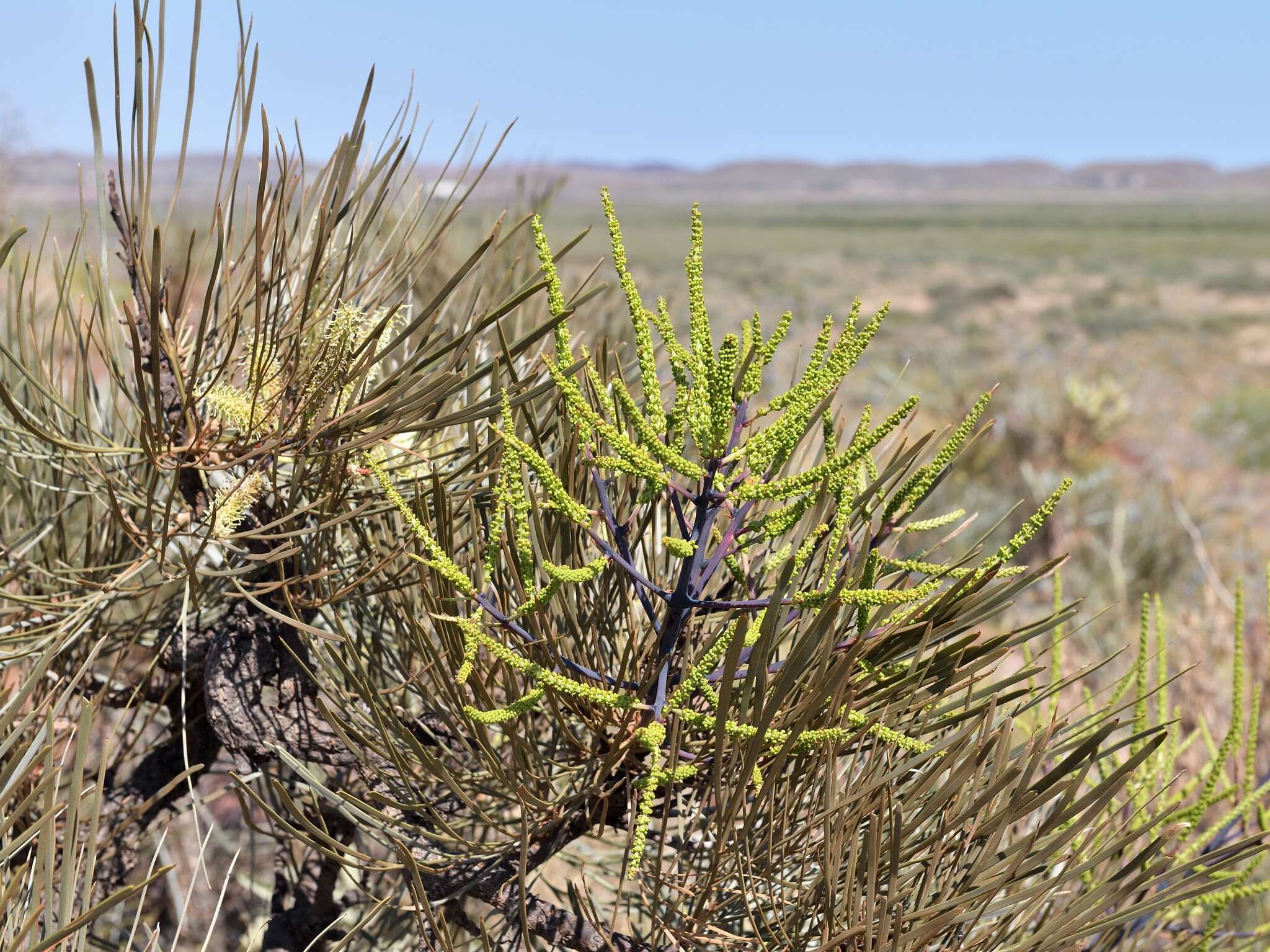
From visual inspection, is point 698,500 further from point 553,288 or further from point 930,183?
point 930,183

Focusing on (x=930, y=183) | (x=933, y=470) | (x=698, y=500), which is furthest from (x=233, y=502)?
(x=930, y=183)

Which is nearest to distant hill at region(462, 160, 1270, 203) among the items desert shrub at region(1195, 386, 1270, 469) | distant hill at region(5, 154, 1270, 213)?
distant hill at region(5, 154, 1270, 213)

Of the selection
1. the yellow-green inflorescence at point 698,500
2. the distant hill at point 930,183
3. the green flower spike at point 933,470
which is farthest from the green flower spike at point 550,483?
the distant hill at point 930,183

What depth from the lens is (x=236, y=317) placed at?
1.99ft

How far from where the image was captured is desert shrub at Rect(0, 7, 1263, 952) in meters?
0.52

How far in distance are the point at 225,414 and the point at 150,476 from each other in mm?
109

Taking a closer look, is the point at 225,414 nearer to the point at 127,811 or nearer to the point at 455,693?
the point at 455,693

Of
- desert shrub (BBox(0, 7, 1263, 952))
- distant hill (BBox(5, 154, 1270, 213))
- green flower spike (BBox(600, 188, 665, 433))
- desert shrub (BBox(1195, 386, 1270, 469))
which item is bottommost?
desert shrub (BBox(1195, 386, 1270, 469))

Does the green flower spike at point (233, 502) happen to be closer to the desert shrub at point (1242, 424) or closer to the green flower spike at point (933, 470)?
the green flower spike at point (933, 470)

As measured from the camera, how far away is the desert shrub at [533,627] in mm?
523

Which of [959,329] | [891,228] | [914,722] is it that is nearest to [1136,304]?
[959,329]

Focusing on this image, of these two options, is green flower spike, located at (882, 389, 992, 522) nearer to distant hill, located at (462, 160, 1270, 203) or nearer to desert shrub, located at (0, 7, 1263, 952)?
desert shrub, located at (0, 7, 1263, 952)

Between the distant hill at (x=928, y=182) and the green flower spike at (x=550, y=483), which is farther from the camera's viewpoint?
the distant hill at (x=928, y=182)

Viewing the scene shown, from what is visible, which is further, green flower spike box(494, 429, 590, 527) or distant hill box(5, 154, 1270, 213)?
distant hill box(5, 154, 1270, 213)
